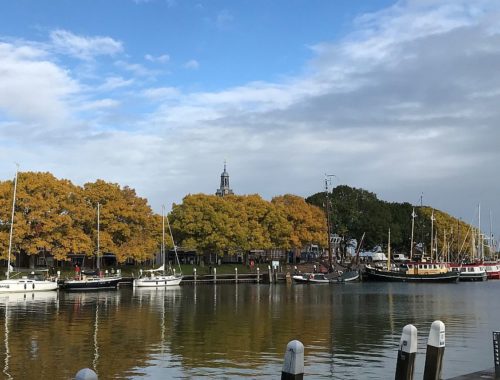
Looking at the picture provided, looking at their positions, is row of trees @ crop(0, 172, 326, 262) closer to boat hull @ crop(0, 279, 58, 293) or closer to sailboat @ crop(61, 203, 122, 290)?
sailboat @ crop(61, 203, 122, 290)

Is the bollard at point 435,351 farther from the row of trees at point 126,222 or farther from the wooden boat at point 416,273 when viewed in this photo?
the wooden boat at point 416,273

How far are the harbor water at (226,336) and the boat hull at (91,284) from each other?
20.5 metres

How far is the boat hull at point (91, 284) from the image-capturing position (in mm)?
87250

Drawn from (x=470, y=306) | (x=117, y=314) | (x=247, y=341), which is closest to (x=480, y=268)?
(x=470, y=306)

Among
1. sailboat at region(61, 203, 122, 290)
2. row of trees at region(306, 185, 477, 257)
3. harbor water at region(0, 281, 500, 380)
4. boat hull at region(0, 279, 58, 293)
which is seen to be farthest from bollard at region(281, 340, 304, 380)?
row of trees at region(306, 185, 477, 257)

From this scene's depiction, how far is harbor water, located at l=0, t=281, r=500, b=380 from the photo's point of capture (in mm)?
27594

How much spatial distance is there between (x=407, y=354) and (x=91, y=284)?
75.7m

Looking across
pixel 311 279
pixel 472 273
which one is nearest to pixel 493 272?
pixel 472 273

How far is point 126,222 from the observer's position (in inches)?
4274

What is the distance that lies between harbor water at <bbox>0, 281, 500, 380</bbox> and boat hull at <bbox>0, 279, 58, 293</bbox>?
521 inches

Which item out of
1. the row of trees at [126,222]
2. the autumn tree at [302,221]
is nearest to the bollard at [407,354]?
the row of trees at [126,222]

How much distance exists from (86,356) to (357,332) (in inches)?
736

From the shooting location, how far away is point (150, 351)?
3244 centimetres

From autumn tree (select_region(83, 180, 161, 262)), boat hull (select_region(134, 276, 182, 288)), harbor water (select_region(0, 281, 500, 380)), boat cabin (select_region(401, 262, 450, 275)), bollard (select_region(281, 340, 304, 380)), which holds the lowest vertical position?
harbor water (select_region(0, 281, 500, 380))
